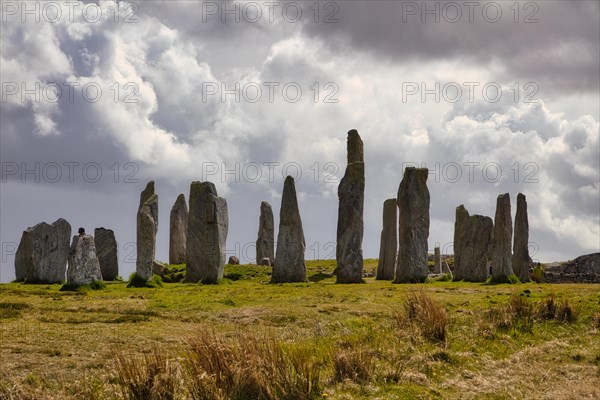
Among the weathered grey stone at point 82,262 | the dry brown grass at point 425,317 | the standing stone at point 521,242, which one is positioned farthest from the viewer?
the standing stone at point 521,242

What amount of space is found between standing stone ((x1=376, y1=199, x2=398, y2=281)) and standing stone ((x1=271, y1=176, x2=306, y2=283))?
7774 mm

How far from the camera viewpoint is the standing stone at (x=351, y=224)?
137ft

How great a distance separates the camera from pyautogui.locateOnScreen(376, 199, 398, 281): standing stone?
46781 millimetres

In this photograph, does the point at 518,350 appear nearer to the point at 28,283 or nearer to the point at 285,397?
the point at 285,397

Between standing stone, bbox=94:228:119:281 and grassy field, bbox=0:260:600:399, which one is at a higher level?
standing stone, bbox=94:228:119:281

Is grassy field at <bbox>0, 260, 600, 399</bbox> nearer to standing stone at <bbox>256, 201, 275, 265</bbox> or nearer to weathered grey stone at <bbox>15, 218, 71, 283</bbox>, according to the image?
weathered grey stone at <bbox>15, 218, 71, 283</bbox>

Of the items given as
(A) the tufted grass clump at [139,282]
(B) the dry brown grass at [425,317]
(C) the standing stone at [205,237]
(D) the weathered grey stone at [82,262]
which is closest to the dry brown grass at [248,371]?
(B) the dry brown grass at [425,317]

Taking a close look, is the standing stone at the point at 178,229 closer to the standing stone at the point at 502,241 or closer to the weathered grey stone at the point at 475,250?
the weathered grey stone at the point at 475,250

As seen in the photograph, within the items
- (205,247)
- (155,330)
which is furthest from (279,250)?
(155,330)

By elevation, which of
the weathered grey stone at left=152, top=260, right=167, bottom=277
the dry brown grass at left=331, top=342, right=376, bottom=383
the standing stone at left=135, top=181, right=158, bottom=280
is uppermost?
the standing stone at left=135, top=181, right=158, bottom=280

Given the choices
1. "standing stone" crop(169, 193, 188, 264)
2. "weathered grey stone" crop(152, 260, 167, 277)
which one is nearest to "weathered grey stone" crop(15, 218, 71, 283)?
"weathered grey stone" crop(152, 260, 167, 277)

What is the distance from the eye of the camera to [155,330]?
1812 cm

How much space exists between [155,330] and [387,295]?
13.4m

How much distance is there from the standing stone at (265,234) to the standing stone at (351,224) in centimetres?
1681
